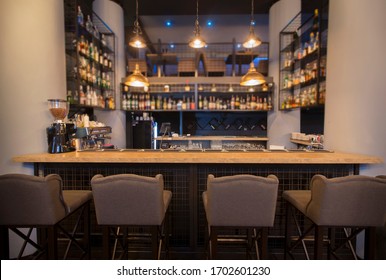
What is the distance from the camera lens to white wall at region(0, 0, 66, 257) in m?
2.25

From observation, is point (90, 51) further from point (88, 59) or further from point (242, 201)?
point (242, 201)

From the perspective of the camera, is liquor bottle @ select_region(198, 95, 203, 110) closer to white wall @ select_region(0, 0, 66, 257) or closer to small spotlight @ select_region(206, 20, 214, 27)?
small spotlight @ select_region(206, 20, 214, 27)

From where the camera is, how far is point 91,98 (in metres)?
4.00

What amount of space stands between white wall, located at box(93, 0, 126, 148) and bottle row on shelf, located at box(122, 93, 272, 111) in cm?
31

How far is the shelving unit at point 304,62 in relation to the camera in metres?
3.47

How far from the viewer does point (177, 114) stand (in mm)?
5988

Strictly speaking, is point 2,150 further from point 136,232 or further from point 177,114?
point 177,114

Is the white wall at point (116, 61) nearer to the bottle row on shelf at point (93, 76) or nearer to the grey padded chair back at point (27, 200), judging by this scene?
the bottle row on shelf at point (93, 76)

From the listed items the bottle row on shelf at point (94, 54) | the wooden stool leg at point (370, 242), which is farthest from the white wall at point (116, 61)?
the wooden stool leg at point (370, 242)

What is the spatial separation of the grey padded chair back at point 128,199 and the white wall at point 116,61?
3606 millimetres

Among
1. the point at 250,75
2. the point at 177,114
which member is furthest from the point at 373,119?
the point at 177,114

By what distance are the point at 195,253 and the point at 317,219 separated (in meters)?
1.24

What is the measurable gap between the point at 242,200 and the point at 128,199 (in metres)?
0.76
